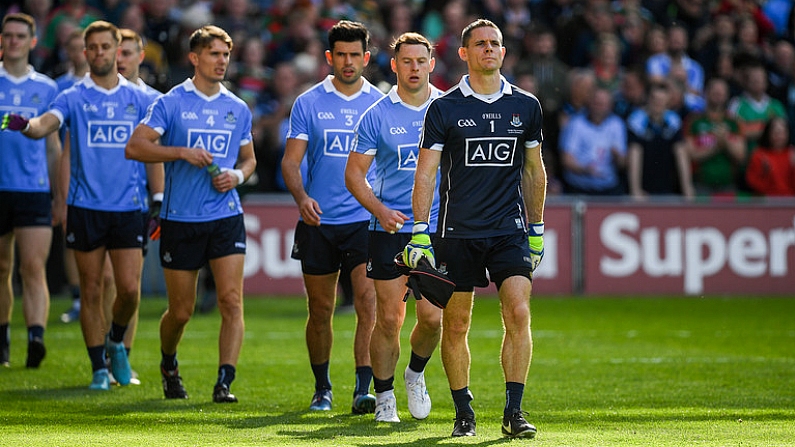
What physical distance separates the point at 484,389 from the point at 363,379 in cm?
156

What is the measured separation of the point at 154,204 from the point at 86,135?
784 mm

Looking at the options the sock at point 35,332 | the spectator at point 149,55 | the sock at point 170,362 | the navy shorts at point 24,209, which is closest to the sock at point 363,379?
the sock at point 170,362

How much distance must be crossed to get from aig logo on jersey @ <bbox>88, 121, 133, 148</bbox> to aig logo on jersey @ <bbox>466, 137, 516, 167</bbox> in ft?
12.1

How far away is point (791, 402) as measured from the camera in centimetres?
955

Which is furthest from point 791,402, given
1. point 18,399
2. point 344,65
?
point 18,399

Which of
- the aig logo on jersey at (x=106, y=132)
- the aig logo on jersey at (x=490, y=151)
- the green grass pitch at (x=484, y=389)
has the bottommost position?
the green grass pitch at (x=484, y=389)

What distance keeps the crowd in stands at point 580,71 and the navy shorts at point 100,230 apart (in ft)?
22.4

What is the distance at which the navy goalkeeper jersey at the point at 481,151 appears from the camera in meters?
8.09

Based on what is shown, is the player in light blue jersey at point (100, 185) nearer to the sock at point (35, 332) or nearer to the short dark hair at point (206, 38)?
the short dark hair at point (206, 38)

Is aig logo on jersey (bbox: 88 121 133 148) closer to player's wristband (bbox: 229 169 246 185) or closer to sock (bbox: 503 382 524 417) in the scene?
player's wristband (bbox: 229 169 246 185)

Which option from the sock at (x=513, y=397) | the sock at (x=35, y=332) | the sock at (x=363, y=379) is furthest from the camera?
the sock at (x=35, y=332)

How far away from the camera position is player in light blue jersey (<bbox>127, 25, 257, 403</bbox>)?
32.2 ft

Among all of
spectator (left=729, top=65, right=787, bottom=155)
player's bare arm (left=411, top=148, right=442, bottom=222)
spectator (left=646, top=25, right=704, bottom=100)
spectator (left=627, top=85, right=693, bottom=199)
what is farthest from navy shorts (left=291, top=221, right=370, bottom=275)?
spectator (left=646, top=25, right=704, bottom=100)

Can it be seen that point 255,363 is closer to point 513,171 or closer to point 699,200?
point 513,171
